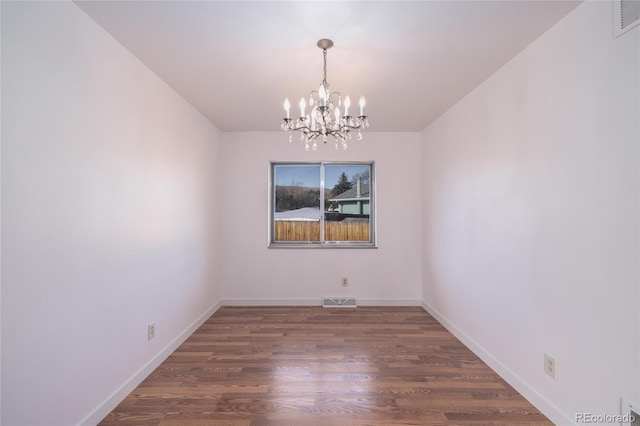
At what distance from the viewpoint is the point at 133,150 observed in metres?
2.11

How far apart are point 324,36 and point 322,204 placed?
2.56 m

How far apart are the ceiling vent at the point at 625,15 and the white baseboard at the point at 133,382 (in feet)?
11.3

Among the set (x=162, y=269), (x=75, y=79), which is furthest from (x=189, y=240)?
(x=75, y=79)

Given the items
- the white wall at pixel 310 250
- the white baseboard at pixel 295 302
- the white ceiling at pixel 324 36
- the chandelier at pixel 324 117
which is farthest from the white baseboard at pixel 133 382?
the white ceiling at pixel 324 36

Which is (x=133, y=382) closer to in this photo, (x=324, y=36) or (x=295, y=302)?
(x=295, y=302)

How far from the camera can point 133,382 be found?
6.82 ft

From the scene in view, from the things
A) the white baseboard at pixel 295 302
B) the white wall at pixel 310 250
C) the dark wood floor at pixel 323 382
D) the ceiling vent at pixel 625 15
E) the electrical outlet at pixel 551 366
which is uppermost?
the ceiling vent at pixel 625 15

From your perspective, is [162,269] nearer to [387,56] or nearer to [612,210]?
[387,56]

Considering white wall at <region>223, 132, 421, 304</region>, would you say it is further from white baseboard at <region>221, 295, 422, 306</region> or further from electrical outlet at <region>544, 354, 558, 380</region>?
electrical outlet at <region>544, 354, 558, 380</region>

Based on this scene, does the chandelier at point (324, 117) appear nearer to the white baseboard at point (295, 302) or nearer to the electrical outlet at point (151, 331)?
the electrical outlet at point (151, 331)

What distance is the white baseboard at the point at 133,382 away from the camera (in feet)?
5.70

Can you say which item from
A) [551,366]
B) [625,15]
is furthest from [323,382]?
[625,15]

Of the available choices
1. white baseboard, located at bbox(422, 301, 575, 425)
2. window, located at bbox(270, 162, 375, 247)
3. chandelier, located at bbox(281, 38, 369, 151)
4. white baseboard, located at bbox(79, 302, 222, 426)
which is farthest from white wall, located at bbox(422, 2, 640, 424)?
white baseboard, located at bbox(79, 302, 222, 426)

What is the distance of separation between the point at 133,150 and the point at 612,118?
288 centimetres
